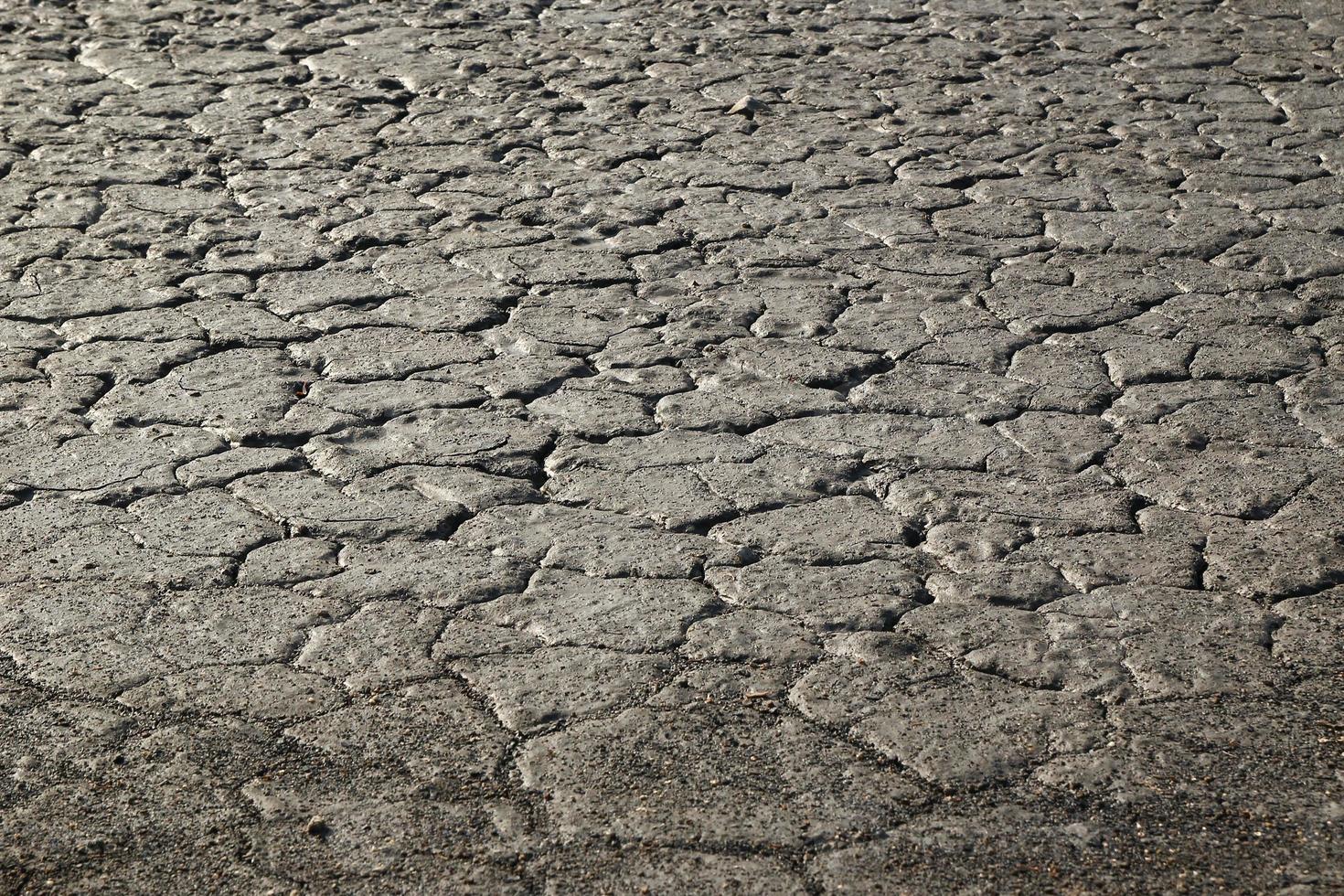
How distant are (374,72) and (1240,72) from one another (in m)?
3.34

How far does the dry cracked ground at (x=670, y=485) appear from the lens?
2.28m

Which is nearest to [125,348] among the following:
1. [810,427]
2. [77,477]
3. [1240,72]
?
[77,477]

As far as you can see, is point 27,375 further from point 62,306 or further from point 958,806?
point 958,806

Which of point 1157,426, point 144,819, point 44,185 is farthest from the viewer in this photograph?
point 44,185

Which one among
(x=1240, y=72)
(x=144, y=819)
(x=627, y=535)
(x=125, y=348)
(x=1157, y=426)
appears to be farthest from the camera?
(x=1240, y=72)

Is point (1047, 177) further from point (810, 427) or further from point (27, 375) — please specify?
point (27, 375)

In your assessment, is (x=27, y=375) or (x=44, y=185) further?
(x=44, y=185)

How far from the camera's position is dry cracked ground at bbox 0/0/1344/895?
228cm

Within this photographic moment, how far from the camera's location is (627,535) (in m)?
3.04

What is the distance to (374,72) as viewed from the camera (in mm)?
5992

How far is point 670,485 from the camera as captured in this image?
3.22 metres

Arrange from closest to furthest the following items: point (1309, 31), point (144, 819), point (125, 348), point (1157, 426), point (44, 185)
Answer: point (144, 819) < point (1157, 426) < point (125, 348) < point (44, 185) < point (1309, 31)

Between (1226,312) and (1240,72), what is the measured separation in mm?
2399

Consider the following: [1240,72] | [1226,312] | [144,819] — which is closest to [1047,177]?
[1226,312]
